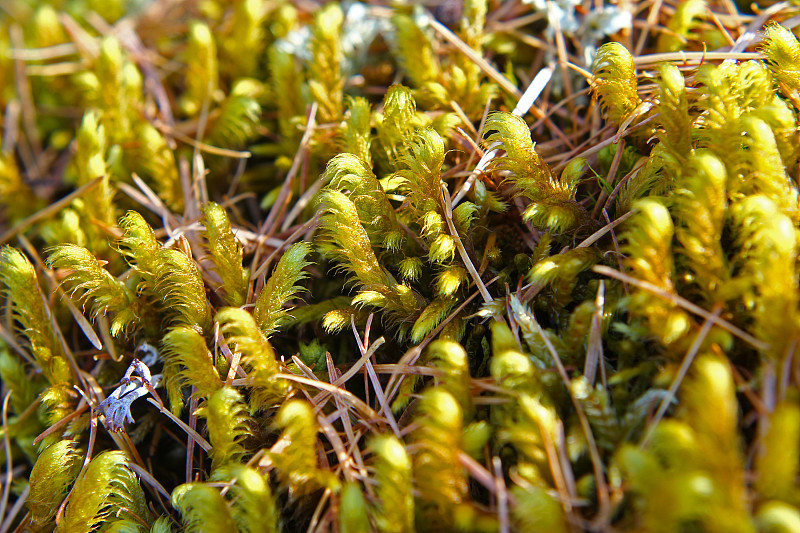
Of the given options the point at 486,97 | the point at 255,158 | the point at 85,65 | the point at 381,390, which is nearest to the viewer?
the point at 381,390

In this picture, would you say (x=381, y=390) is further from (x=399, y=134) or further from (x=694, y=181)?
(x=694, y=181)

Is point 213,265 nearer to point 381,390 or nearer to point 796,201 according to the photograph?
point 381,390

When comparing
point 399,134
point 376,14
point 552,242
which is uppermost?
point 376,14

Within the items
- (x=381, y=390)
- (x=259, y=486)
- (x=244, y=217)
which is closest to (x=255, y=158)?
(x=244, y=217)

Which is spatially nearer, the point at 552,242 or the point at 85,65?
the point at 552,242

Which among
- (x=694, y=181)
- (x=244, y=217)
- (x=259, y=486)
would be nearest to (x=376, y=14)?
(x=244, y=217)

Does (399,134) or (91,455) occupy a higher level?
(399,134)

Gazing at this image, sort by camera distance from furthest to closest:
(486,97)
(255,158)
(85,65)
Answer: (85,65) < (255,158) < (486,97)
